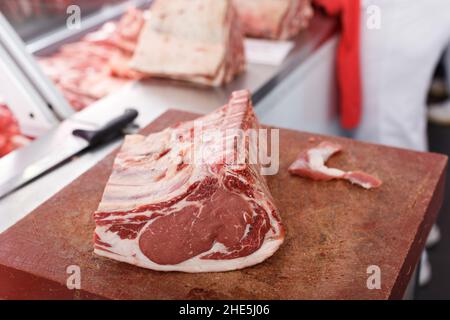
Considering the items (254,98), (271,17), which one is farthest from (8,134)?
(271,17)

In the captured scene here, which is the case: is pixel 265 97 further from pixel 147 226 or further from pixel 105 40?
pixel 147 226

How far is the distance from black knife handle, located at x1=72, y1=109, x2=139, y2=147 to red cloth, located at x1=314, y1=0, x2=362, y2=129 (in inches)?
74.6

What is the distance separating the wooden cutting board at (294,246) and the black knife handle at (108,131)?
0.87 feet

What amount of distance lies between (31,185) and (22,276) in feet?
1.73

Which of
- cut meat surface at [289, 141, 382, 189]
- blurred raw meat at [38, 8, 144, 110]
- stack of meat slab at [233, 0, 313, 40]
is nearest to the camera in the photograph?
cut meat surface at [289, 141, 382, 189]

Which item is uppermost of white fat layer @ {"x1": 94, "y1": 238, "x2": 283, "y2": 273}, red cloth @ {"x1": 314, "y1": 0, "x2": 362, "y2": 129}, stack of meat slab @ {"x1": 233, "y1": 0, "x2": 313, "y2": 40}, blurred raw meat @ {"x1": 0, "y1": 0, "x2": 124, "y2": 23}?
blurred raw meat @ {"x1": 0, "y1": 0, "x2": 124, "y2": 23}

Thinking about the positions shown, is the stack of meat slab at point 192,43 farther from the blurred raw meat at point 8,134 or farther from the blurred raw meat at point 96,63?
the blurred raw meat at point 8,134

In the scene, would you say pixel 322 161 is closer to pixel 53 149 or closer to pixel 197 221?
pixel 197 221

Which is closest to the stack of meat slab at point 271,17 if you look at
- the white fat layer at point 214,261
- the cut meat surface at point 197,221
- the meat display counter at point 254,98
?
the meat display counter at point 254,98

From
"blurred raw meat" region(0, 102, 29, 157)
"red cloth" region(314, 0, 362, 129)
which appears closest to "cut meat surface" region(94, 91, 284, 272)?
"blurred raw meat" region(0, 102, 29, 157)

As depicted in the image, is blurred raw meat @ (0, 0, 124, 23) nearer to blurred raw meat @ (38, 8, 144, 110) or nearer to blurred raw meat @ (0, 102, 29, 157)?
blurred raw meat @ (38, 8, 144, 110)

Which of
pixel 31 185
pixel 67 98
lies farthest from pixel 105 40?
pixel 31 185

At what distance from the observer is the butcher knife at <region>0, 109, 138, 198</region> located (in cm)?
206
